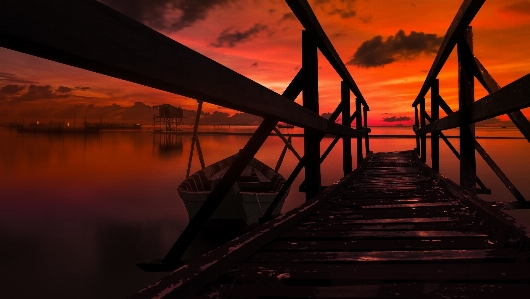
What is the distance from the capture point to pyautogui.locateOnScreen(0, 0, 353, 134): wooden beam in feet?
2.76

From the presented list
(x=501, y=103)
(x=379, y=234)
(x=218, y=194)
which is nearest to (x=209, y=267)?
(x=218, y=194)

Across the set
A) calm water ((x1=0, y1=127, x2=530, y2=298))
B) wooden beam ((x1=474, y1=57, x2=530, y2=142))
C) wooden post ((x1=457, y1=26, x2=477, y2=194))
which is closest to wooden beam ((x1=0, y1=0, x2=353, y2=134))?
wooden beam ((x1=474, y1=57, x2=530, y2=142))

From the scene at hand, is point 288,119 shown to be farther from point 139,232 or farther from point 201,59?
point 139,232

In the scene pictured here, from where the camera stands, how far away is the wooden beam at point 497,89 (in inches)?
141

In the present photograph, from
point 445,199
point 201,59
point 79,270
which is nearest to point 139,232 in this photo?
point 79,270

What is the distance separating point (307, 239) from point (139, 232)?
17800 mm

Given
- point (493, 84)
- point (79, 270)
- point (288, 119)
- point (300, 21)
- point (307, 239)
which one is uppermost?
point (300, 21)

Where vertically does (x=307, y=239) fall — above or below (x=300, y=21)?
below

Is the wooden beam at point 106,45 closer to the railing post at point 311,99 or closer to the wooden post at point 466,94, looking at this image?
the railing post at point 311,99

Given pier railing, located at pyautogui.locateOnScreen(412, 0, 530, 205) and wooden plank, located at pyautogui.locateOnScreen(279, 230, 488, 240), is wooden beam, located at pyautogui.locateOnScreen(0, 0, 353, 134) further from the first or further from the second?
pier railing, located at pyautogui.locateOnScreen(412, 0, 530, 205)

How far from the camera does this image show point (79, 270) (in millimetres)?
14148

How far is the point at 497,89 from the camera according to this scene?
3.59 metres

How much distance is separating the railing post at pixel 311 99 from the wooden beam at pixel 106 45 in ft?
8.84

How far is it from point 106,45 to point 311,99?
3392 millimetres
